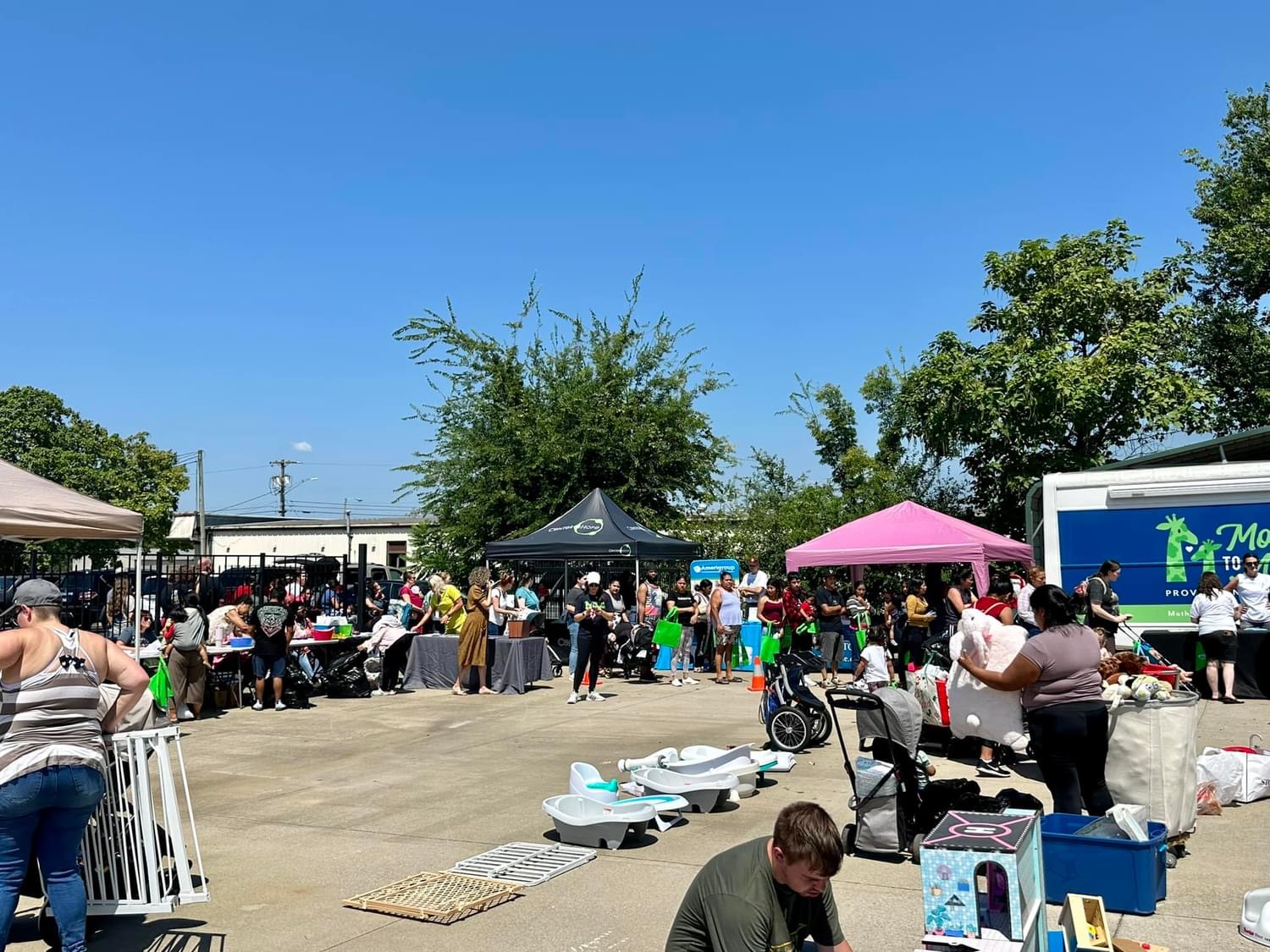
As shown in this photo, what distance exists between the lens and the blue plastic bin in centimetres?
537

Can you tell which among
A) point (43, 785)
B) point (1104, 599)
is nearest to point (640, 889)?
point (43, 785)

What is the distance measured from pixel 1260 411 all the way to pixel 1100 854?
24.3 m

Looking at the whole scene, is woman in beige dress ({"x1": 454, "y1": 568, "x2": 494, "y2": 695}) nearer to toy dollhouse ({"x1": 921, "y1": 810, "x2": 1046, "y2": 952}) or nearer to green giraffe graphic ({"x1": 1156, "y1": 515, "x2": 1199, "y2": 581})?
green giraffe graphic ({"x1": 1156, "y1": 515, "x2": 1199, "y2": 581})

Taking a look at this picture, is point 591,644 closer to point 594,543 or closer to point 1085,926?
point 594,543

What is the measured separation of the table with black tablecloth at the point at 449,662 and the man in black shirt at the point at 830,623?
4256 mm

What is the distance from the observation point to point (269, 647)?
13875 millimetres

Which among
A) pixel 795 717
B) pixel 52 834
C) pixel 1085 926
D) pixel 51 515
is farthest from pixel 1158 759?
pixel 51 515

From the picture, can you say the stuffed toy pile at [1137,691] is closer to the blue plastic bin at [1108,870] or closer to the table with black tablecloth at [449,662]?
the blue plastic bin at [1108,870]

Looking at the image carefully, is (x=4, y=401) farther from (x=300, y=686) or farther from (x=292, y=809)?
(x=292, y=809)

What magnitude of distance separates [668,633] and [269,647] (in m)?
6.16

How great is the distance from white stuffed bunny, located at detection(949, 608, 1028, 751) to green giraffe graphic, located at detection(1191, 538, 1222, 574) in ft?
26.5

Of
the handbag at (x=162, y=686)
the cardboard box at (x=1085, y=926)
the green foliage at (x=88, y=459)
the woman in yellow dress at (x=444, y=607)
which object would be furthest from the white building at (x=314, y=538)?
the cardboard box at (x=1085, y=926)

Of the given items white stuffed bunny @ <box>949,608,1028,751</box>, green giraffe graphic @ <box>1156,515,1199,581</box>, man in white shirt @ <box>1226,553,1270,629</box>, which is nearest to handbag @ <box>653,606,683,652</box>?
green giraffe graphic @ <box>1156,515,1199,581</box>

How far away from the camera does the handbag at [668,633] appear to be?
17.1 meters
